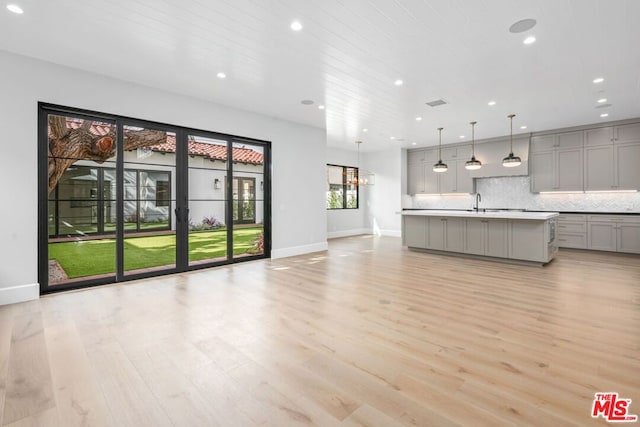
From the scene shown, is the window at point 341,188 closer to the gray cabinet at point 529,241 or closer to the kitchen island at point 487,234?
the kitchen island at point 487,234

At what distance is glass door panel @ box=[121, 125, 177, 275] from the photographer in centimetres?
475

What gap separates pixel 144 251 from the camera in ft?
23.0

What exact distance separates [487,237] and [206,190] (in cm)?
559

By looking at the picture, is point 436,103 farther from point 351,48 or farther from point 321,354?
point 321,354

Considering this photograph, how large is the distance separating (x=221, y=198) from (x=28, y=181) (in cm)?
270

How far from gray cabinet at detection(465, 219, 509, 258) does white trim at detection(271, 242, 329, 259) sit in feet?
10.9

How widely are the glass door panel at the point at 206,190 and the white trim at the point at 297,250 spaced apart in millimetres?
1111

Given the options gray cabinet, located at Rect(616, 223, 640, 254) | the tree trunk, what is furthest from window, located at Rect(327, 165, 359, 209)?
gray cabinet, located at Rect(616, 223, 640, 254)

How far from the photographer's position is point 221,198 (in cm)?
588

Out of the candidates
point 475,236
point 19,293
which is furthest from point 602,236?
point 19,293

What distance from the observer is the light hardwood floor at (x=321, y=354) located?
176 cm

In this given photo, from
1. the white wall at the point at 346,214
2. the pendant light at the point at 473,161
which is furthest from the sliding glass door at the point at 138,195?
the pendant light at the point at 473,161

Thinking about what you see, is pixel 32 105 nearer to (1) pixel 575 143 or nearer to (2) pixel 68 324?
(2) pixel 68 324

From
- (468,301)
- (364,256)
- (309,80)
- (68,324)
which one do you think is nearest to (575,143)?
(364,256)
